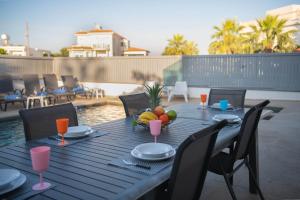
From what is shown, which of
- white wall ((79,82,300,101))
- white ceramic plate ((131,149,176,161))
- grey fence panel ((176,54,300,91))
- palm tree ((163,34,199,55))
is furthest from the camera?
palm tree ((163,34,199,55))

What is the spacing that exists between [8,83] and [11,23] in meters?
20.5

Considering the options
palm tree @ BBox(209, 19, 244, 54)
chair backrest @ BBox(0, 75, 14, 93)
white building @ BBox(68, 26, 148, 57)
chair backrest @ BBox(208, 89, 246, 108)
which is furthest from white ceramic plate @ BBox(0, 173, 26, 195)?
white building @ BBox(68, 26, 148, 57)

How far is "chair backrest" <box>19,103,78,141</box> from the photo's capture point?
6.79 ft

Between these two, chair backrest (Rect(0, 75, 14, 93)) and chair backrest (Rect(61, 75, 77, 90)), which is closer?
chair backrest (Rect(0, 75, 14, 93))

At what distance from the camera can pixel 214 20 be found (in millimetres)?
25141

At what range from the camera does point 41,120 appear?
217 cm

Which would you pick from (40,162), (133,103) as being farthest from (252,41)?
(40,162)

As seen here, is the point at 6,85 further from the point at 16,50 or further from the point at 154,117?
the point at 16,50

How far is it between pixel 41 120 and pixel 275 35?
18.7m

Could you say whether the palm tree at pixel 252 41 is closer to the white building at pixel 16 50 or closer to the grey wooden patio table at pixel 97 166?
the white building at pixel 16 50

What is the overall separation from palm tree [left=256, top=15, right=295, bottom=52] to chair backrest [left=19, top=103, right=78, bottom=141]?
1728cm

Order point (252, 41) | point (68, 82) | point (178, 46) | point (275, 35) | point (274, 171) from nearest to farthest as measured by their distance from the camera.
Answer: point (274, 171)
point (68, 82)
point (275, 35)
point (252, 41)
point (178, 46)

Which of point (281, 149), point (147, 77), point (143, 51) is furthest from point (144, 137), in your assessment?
point (143, 51)

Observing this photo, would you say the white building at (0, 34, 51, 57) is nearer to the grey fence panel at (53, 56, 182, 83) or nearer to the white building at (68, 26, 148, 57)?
the white building at (68, 26, 148, 57)
